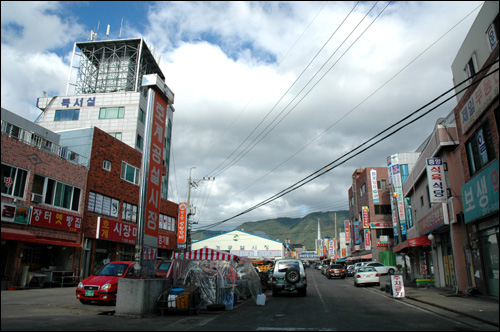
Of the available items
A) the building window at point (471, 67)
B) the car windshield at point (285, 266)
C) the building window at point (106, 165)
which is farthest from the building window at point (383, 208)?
the building window at point (106, 165)

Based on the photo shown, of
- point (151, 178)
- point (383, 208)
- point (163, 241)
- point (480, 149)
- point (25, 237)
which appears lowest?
point (25, 237)

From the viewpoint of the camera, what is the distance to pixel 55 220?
840 inches

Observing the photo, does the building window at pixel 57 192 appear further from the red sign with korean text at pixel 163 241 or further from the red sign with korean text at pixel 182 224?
the red sign with korean text at pixel 182 224

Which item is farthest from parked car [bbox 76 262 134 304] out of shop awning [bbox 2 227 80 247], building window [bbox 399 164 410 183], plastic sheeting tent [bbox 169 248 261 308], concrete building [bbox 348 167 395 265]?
concrete building [bbox 348 167 395 265]

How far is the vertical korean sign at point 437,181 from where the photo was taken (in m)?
19.6

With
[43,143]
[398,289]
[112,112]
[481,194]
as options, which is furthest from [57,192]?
[112,112]

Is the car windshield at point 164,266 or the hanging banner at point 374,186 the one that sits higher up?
the hanging banner at point 374,186

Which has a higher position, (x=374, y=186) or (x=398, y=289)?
(x=374, y=186)

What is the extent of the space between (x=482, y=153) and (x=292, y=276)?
10.2m

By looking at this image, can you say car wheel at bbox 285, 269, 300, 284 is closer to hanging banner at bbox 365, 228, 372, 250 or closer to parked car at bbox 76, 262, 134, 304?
parked car at bbox 76, 262, 134, 304

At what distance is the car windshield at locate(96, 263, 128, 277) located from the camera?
13906mm

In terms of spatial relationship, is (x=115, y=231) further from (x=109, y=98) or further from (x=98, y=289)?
(x=109, y=98)

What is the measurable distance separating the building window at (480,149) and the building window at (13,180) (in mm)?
22482

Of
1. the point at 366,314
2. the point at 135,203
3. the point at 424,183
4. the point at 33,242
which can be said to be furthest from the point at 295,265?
the point at 135,203
